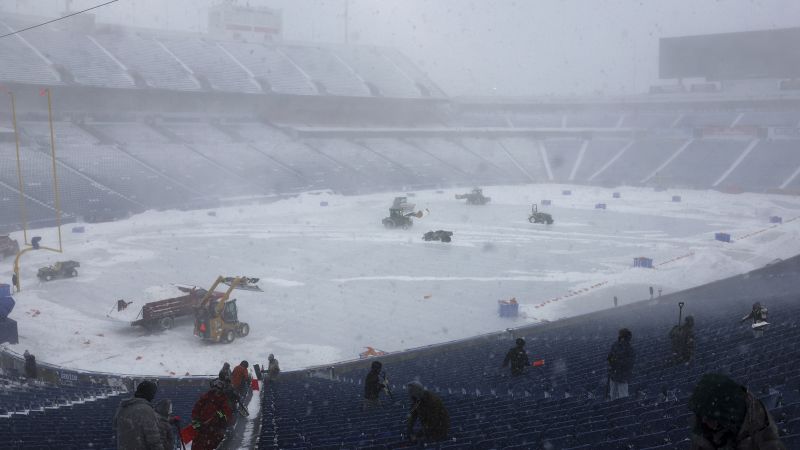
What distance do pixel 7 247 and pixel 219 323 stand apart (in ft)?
63.0

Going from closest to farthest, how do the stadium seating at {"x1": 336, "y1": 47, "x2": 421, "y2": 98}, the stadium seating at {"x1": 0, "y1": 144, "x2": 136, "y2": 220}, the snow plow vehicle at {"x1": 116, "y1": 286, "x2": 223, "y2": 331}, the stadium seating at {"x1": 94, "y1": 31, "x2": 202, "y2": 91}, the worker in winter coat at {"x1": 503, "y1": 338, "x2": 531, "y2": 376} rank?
the worker in winter coat at {"x1": 503, "y1": 338, "x2": 531, "y2": 376} < the snow plow vehicle at {"x1": 116, "y1": 286, "x2": 223, "y2": 331} < the stadium seating at {"x1": 0, "y1": 144, "x2": 136, "y2": 220} < the stadium seating at {"x1": 94, "y1": 31, "x2": 202, "y2": 91} < the stadium seating at {"x1": 336, "y1": 47, "x2": 421, "y2": 98}

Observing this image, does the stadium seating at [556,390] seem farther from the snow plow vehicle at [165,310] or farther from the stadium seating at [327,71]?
the stadium seating at [327,71]

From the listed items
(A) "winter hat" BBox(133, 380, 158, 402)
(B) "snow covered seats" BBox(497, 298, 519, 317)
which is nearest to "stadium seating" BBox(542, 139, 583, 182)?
(B) "snow covered seats" BBox(497, 298, 519, 317)

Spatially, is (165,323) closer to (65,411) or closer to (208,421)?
(65,411)

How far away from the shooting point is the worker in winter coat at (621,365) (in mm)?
9188

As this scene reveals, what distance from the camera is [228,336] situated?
62.3 ft

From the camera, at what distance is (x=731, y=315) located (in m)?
15.7

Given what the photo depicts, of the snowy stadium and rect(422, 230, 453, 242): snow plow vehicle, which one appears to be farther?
rect(422, 230, 453, 242): snow plow vehicle

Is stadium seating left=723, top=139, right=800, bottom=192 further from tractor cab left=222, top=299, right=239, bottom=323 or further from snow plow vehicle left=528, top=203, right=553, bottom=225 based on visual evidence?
tractor cab left=222, top=299, right=239, bottom=323

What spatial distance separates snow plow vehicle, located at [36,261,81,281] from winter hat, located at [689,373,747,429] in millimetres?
28086

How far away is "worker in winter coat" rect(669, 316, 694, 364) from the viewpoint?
10555 mm

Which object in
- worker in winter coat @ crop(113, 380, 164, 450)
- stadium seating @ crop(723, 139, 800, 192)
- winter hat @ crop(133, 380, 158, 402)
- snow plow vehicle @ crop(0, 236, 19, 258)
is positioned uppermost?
stadium seating @ crop(723, 139, 800, 192)

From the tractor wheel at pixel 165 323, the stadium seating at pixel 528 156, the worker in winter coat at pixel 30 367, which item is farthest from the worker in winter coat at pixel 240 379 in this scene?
the stadium seating at pixel 528 156

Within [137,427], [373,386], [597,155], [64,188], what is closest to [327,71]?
[597,155]
